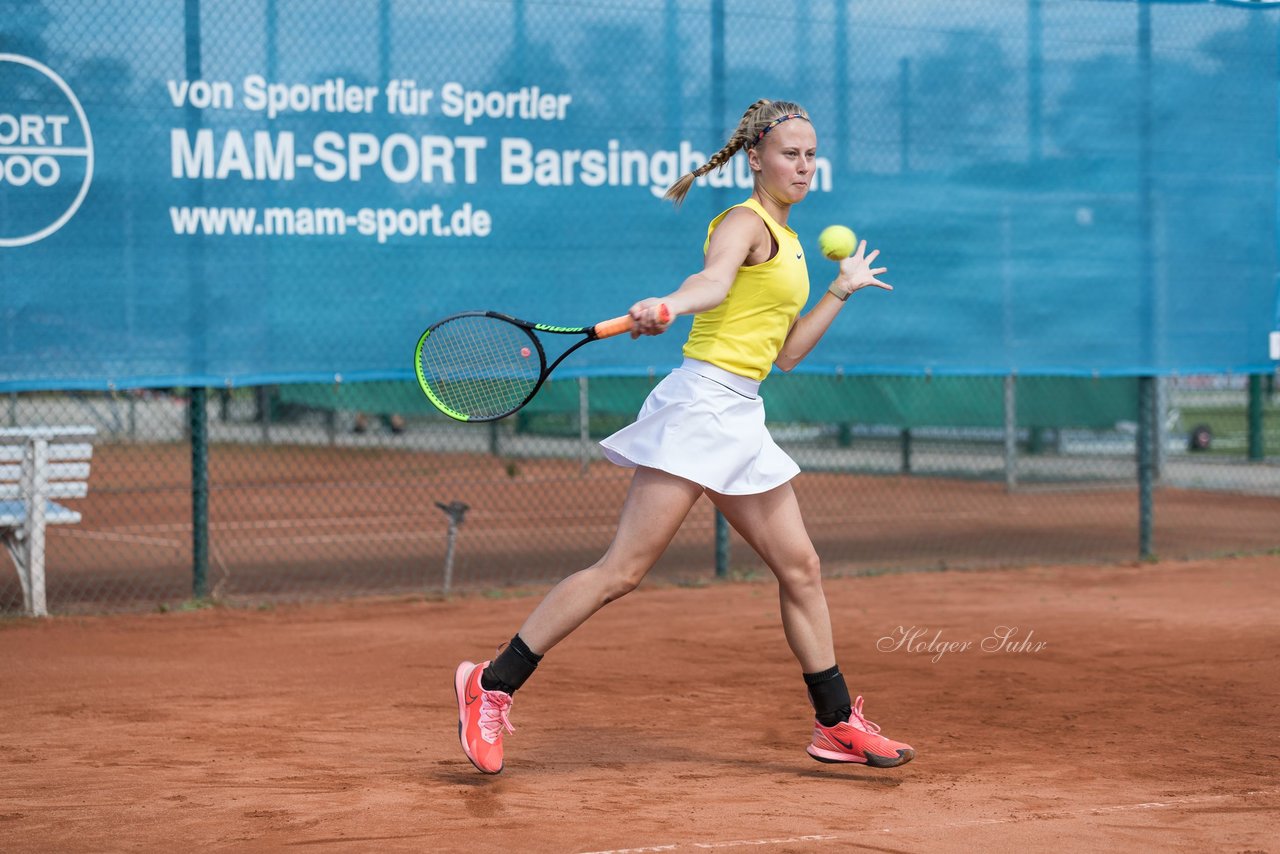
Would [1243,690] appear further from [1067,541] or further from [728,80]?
[1067,541]

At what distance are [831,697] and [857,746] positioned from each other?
6.2 inches

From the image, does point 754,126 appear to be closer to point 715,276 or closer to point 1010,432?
point 715,276

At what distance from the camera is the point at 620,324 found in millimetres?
4035

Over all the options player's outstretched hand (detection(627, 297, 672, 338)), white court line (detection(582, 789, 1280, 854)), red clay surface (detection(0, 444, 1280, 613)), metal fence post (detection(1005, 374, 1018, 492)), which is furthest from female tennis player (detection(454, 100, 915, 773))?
metal fence post (detection(1005, 374, 1018, 492))

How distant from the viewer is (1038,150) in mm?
9211

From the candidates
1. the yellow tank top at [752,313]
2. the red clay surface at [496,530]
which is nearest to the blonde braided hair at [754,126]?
the yellow tank top at [752,313]

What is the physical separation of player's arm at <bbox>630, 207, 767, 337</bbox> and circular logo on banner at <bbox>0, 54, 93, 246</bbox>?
4.27 m

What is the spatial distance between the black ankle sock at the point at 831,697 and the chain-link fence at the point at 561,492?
401cm

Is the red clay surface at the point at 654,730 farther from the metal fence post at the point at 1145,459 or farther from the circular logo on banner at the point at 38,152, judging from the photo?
the circular logo on banner at the point at 38,152

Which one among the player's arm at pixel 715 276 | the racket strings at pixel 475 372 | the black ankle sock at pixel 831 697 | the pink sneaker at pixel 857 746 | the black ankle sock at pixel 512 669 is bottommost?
the pink sneaker at pixel 857 746

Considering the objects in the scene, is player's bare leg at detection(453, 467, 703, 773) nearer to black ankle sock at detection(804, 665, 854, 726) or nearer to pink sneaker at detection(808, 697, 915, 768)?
black ankle sock at detection(804, 665, 854, 726)

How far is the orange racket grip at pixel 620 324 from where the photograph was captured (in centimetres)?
388

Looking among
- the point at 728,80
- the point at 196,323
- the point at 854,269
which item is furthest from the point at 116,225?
the point at 854,269

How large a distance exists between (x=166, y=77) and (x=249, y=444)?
13498 mm
